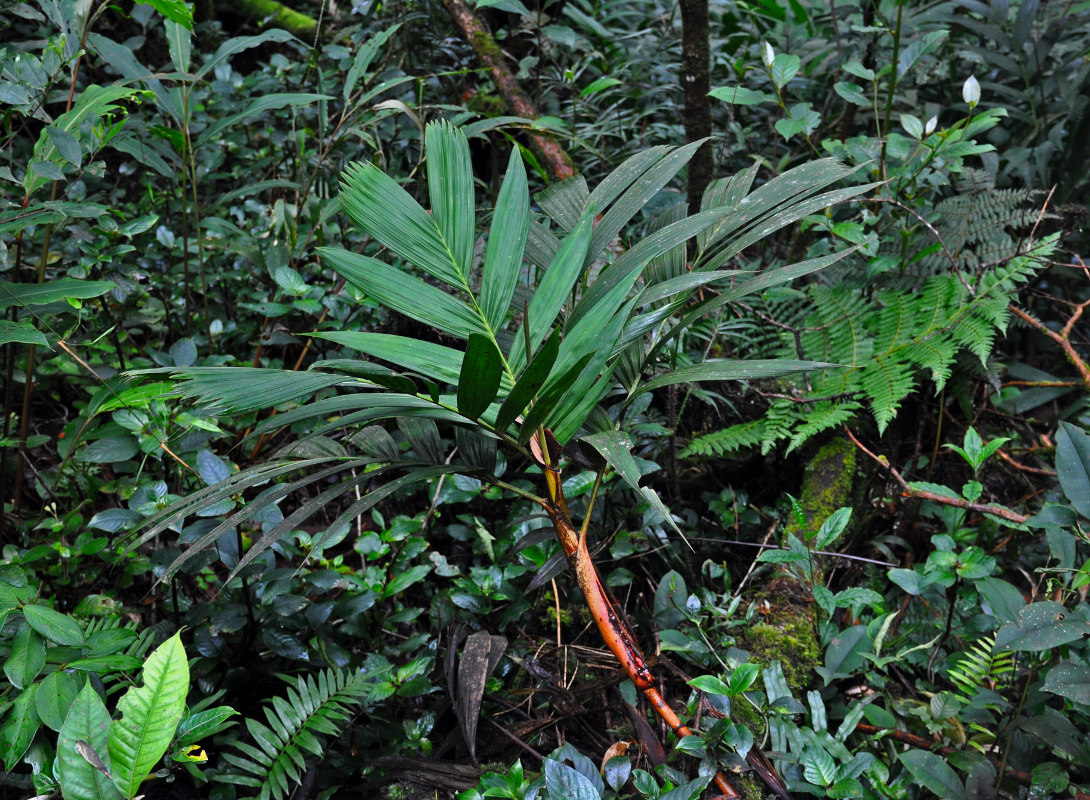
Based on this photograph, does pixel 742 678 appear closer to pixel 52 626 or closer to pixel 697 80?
pixel 52 626

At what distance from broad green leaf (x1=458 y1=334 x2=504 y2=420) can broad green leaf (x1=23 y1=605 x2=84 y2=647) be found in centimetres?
77

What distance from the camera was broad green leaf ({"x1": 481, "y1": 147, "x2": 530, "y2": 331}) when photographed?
3.78ft

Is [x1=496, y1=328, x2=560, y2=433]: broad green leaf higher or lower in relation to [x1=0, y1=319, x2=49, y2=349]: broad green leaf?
higher

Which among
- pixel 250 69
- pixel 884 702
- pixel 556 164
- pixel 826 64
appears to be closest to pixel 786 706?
pixel 884 702

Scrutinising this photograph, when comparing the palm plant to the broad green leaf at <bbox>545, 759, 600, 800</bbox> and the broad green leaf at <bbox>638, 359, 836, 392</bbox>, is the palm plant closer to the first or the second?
the broad green leaf at <bbox>638, 359, 836, 392</bbox>

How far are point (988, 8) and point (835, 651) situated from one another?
3.01 metres

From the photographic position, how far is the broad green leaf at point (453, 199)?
119 cm

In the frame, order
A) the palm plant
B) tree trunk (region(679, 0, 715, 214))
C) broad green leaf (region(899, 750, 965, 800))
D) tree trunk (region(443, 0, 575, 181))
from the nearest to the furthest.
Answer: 1. the palm plant
2. broad green leaf (region(899, 750, 965, 800))
3. tree trunk (region(679, 0, 715, 214))
4. tree trunk (region(443, 0, 575, 181))

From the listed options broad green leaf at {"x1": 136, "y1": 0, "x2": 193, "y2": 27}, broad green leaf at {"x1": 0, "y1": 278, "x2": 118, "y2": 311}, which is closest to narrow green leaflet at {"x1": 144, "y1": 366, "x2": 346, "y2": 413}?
broad green leaf at {"x1": 0, "y1": 278, "x2": 118, "y2": 311}

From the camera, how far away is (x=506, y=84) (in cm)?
321

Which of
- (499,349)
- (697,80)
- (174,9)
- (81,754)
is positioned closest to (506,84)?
(697,80)

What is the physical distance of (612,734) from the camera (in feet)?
4.57

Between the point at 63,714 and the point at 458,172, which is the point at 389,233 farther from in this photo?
the point at 63,714

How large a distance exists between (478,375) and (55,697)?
0.87 m
